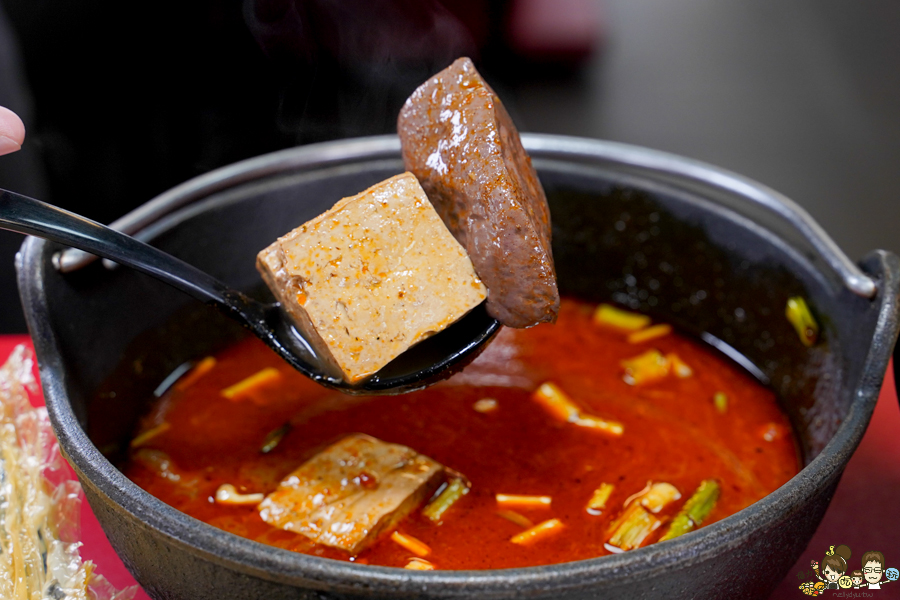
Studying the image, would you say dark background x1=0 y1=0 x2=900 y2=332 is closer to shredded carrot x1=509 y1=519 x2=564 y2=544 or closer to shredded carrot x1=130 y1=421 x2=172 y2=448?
shredded carrot x1=130 y1=421 x2=172 y2=448

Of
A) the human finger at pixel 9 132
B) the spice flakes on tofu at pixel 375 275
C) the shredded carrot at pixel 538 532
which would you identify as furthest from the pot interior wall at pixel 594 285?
the shredded carrot at pixel 538 532

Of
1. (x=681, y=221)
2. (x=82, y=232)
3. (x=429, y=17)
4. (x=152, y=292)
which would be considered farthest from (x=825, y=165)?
(x=82, y=232)

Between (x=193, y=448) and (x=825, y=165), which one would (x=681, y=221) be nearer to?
(x=193, y=448)

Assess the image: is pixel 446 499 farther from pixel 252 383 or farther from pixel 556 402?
pixel 252 383

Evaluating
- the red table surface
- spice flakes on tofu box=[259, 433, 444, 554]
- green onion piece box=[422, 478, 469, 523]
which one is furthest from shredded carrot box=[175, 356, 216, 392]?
green onion piece box=[422, 478, 469, 523]

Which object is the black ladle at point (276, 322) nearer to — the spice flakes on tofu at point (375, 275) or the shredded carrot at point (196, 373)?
the spice flakes on tofu at point (375, 275)

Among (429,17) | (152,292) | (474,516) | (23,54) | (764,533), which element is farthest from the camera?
(23,54)
